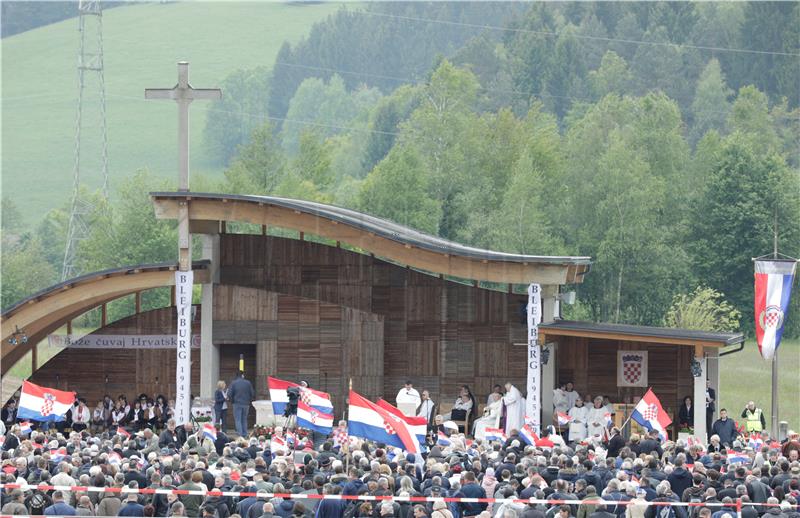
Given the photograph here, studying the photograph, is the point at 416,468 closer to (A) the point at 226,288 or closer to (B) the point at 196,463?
(B) the point at 196,463

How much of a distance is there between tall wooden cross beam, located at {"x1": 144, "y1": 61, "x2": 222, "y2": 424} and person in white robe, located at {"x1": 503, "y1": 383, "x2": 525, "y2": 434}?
664 cm

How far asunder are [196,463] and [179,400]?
442 inches

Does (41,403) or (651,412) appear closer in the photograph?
(651,412)

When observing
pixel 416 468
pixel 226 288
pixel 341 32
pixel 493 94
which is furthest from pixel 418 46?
pixel 416 468

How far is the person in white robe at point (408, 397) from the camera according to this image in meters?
31.5

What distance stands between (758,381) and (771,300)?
33.7 m

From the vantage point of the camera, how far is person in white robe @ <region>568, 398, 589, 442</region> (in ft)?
97.7

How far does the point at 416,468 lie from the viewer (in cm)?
2086

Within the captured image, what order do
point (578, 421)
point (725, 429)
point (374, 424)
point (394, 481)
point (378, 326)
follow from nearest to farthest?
point (394, 481)
point (374, 424)
point (725, 429)
point (578, 421)
point (378, 326)

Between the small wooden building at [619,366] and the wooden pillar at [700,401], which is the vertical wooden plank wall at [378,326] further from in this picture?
the wooden pillar at [700,401]

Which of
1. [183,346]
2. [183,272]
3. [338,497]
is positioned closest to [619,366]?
[183,346]

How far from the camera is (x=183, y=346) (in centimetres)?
3145

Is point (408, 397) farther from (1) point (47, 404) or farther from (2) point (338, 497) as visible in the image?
(2) point (338, 497)

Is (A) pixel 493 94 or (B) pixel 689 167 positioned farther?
(A) pixel 493 94
